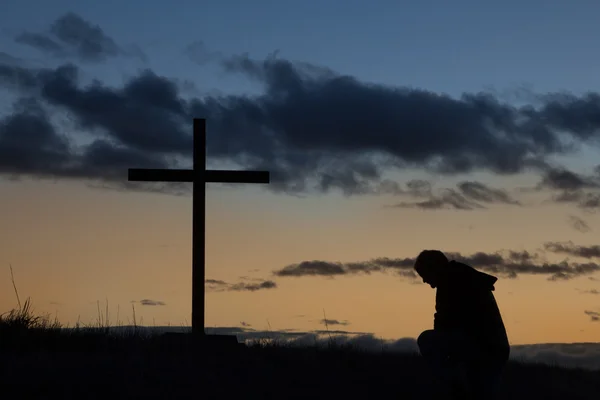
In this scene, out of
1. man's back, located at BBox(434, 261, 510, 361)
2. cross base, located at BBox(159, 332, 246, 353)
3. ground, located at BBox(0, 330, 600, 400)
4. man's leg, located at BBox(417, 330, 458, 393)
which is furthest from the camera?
cross base, located at BBox(159, 332, 246, 353)

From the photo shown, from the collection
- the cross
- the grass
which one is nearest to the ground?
the grass

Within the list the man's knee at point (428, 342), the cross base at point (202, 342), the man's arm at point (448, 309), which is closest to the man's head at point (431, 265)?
the man's arm at point (448, 309)

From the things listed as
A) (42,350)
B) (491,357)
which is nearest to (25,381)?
(42,350)

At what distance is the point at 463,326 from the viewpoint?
33.7 ft

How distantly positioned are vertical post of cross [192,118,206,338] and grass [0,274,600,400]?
1.54 meters

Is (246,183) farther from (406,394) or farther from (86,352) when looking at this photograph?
(406,394)

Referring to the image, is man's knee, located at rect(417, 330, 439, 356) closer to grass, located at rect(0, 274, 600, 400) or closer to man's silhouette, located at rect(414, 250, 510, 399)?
man's silhouette, located at rect(414, 250, 510, 399)

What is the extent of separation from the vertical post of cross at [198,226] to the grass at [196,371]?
1.54 m

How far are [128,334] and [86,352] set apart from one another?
1724 millimetres

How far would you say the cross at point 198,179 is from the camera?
16.5m

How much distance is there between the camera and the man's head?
10148mm

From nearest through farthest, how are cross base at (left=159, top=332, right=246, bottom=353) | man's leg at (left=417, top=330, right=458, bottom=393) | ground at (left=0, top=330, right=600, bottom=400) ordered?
man's leg at (left=417, top=330, right=458, bottom=393), ground at (left=0, top=330, right=600, bottom=400), cross base at (left=159, top=332, right=246, bottom=353)

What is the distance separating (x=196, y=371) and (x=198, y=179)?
19.5ft

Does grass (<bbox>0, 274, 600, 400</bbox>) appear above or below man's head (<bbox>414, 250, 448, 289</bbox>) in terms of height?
below
